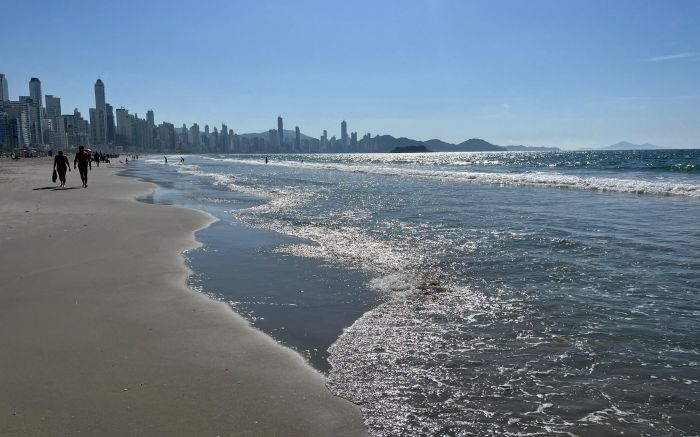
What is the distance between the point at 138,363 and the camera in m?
4.47

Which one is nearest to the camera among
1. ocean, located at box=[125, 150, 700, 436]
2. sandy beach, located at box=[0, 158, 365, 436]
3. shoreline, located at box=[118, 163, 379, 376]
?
sandy beach, located at box=[0, 158, 365, 436]

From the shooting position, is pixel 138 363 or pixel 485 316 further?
pixel 485 316

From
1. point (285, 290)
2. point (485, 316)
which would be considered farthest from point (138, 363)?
point (485, 316)

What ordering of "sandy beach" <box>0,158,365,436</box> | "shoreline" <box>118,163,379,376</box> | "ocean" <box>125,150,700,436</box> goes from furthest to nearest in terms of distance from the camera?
"shoreline" <box>118,163,379,376</box> < "ocean" <box>125,150,700,436</box> < "sandy beach" <box>0,158,365,436</box>

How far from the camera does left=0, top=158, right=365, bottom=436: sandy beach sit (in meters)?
3.52

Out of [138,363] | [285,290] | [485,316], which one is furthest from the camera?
[285,290]

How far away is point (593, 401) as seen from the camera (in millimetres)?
4008

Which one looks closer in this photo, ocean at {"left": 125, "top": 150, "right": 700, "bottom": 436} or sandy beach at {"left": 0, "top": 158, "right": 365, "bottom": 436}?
sandy beach at {"left": 0, "top": 158, "right": 365, "bottom": 436}

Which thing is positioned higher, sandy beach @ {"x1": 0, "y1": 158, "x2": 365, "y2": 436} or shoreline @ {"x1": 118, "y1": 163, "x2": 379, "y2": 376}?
sandy beach @ {"x1": 0, "y1": 158, "x2": 365, "y2": 436}

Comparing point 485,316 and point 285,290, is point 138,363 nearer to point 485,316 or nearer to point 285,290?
point 285,290

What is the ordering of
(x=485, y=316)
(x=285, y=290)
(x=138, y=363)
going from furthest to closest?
1. (x=285, y=290)
2. (x=485, y=316)
3. (x=138, y=363)

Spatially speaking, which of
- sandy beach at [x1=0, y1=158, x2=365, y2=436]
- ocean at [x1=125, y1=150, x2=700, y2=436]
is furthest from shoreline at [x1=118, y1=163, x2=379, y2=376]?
sandy beach at [x1=0, y1=158, x2=365, y2=436]

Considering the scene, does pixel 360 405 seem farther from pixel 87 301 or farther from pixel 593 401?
pixel 87 301

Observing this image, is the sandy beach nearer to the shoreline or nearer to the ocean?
the shoreline
